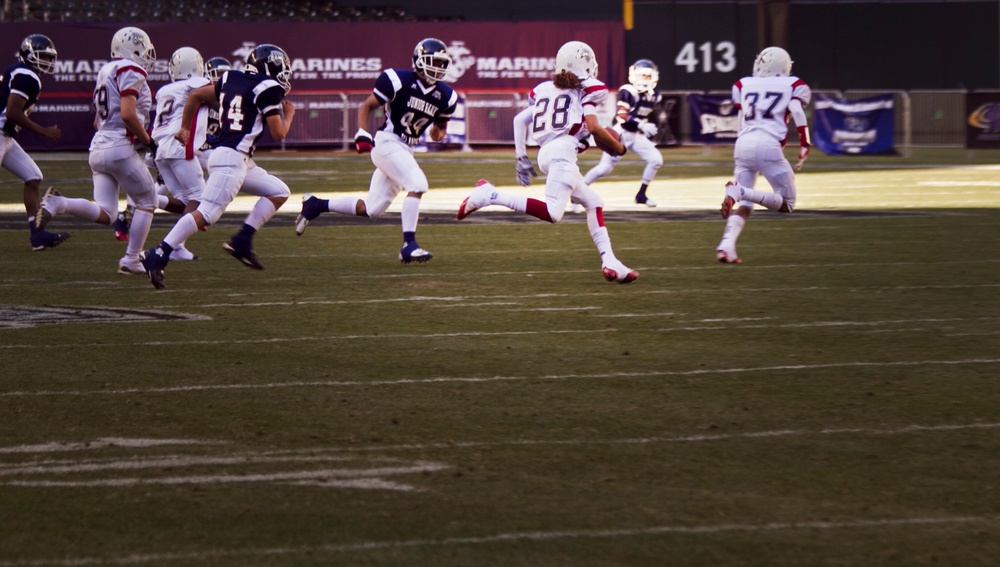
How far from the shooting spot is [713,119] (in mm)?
35688

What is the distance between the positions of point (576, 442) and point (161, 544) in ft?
6.62

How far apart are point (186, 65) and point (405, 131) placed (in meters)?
2.11

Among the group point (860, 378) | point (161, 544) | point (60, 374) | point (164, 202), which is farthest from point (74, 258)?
point (161, 544)

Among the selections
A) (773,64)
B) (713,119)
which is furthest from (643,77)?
(713,119)

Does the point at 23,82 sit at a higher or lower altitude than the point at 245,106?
higher

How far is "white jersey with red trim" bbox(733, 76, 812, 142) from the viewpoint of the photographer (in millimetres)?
13094

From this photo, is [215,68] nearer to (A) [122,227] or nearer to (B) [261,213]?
(A) [122,227]

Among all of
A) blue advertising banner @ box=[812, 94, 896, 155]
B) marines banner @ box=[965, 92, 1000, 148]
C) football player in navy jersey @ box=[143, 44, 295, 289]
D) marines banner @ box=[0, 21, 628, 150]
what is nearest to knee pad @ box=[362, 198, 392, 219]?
football player in navy jersey @ box=[143, 44, 295, 289]

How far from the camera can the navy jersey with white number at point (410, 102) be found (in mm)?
12852

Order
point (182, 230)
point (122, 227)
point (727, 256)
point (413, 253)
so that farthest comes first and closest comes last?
point (122, 227) < point (727, 256) < point (413, 253) < point (182, 230)

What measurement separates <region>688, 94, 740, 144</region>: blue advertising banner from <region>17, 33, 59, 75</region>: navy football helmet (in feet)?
76.5

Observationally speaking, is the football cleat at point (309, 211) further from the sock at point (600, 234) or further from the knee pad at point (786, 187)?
the knee pad at point (786, 187)

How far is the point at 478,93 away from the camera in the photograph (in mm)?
36969

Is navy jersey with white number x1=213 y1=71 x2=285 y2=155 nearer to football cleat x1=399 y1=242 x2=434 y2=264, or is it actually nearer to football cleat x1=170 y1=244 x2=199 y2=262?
football cleat x1=399 y1=242 x2=434 y2=264
